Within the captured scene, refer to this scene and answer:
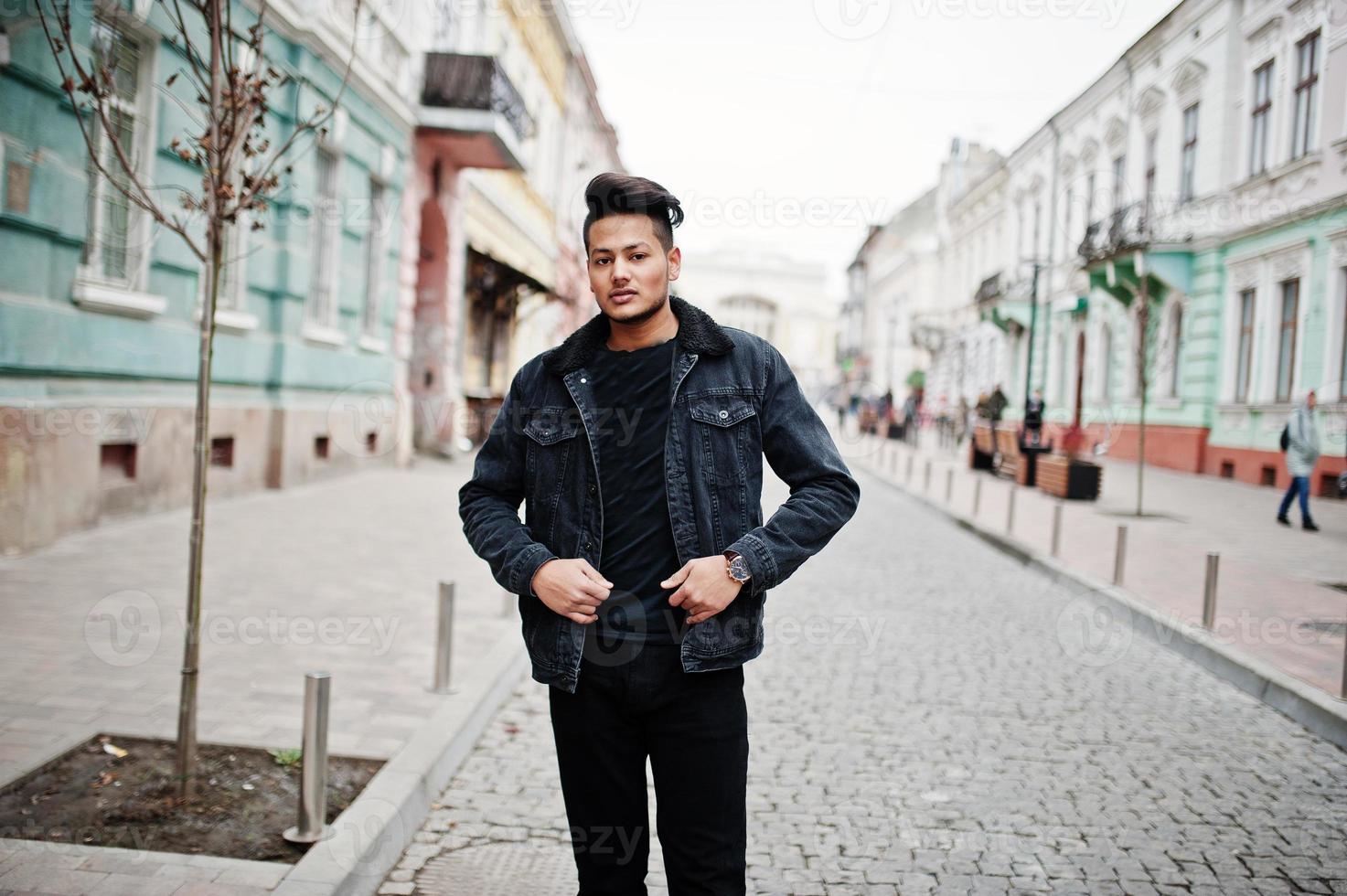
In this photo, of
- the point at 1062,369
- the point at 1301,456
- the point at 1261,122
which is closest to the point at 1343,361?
the point at 1301,456

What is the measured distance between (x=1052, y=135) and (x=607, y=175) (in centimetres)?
3235

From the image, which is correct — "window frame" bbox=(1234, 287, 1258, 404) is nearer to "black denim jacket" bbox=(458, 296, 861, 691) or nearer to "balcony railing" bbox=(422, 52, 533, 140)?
"balcony railing" bbox=(422, 52, 533, 140)

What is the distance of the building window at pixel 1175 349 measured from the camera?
2178 centimetres

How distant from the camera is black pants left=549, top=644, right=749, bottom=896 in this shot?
221 centimetres

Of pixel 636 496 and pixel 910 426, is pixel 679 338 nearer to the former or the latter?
pixel 636 496

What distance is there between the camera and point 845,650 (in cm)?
673

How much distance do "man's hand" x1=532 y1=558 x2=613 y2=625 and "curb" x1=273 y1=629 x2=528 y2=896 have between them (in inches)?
57.3

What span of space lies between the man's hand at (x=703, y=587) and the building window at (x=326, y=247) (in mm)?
12223

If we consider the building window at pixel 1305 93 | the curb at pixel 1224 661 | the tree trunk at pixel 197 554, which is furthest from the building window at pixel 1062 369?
the tree trunk at pixel 197 554

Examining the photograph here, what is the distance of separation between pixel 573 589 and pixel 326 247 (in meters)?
12.7

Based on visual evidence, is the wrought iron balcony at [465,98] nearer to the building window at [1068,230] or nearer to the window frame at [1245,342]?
the window frame at [1245,342]

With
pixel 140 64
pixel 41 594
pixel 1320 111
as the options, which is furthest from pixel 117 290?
pixel 1320 111

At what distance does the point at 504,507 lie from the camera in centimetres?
237

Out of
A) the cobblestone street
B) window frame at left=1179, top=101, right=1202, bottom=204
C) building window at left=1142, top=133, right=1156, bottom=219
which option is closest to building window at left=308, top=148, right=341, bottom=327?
the cobblestone street
